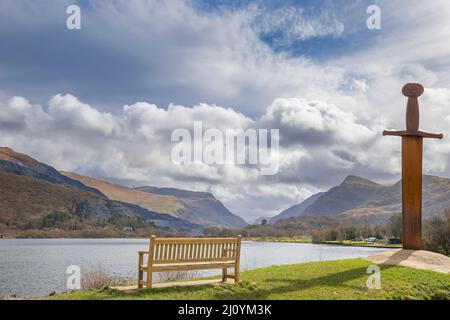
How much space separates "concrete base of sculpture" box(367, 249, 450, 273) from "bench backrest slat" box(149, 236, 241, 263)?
8.27m

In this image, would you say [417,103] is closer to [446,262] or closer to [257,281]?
[446,262]

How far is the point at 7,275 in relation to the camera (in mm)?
39000

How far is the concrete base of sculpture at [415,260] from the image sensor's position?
64.7ft

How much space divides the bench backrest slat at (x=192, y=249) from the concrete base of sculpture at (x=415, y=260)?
27.1ft

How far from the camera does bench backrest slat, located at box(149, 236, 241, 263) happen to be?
1379 centimetres

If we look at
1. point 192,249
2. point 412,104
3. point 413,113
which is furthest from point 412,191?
point 192,249

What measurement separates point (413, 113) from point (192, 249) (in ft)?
50.0

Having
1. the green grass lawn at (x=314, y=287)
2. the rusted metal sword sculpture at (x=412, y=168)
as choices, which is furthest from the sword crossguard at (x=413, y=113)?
the green grass lawn at (x=314, y=287)

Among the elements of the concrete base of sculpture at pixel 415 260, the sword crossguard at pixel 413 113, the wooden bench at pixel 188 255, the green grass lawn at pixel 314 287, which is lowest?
the green grass lawn at pixel 314 287

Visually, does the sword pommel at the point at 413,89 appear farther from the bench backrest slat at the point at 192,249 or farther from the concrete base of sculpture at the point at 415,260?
the bench backrest slat at the point at 192,249

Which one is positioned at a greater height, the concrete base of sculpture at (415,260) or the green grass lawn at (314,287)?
the concrete base of sculpture at (415,260)

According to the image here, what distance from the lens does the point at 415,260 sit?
68.3ft

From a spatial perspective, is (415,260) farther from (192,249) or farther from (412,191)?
(192,249)
